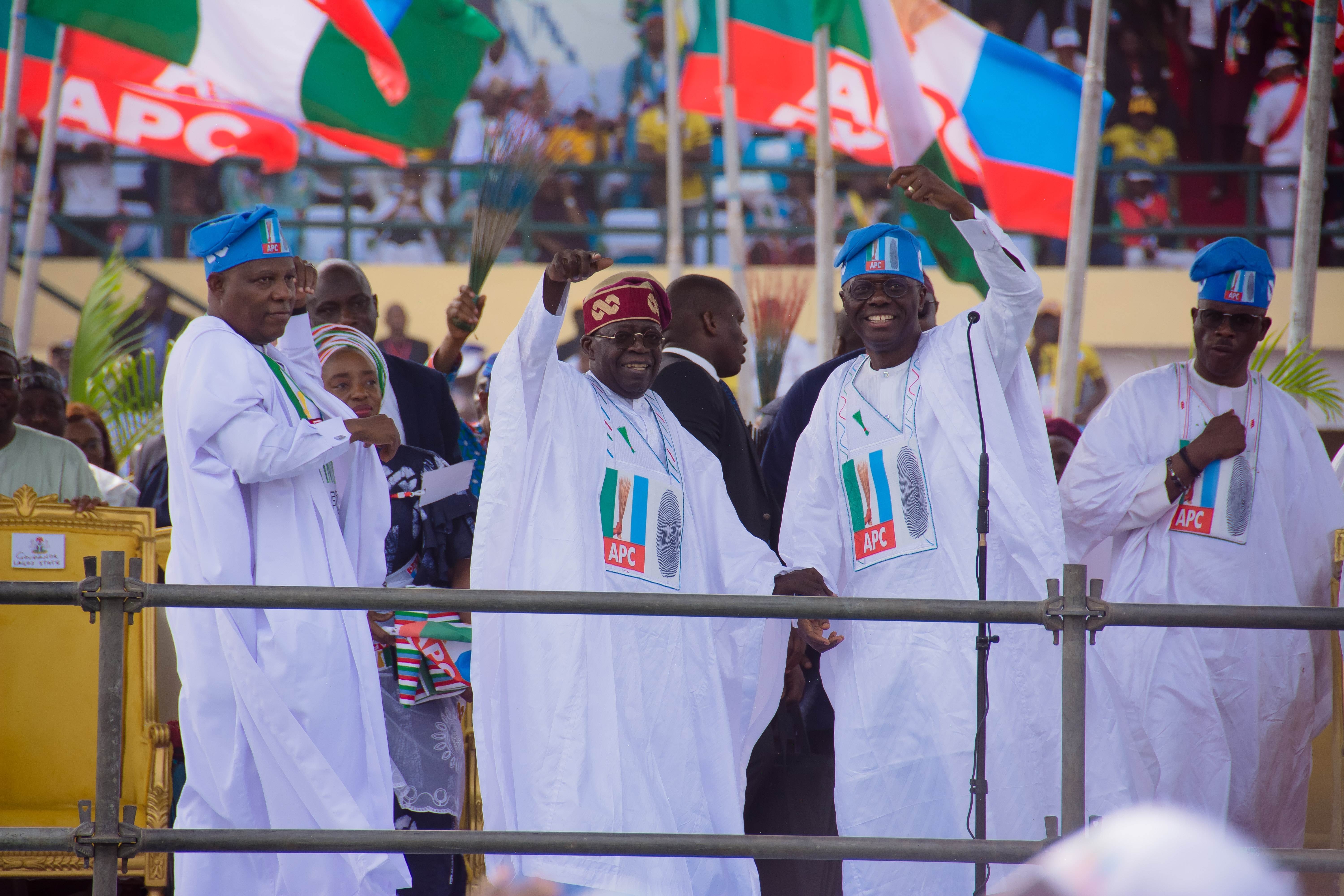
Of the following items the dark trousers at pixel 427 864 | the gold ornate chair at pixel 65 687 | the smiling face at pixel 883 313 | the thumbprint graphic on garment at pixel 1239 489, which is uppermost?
the smiling face at pixel 883 313

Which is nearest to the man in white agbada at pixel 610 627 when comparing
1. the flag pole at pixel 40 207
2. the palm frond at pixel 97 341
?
the palm frond at pixel 97 341

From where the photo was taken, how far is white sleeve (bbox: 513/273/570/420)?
4.07 meters

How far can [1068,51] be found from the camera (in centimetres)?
1257

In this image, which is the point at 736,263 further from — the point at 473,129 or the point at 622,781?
the point at 622,781

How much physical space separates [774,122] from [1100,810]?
6.95 m

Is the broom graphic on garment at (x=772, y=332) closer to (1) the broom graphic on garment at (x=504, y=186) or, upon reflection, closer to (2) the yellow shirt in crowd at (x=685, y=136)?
(1) the broom graphic on garment at (x=504, y=186)

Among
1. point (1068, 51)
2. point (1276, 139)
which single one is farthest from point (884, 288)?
point (1276, 139)

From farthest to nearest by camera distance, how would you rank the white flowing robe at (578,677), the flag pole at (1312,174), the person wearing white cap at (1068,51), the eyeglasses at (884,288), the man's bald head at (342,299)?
the person wearing white cap at (1068,51)
the flag pole at (1312,174)
the man's bald head at (342,299)
the eyeglasses at (884,288)
the white flowing robe at (578,677)

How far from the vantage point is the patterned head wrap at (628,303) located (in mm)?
4309

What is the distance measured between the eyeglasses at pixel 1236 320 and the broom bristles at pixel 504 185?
2.42 meters

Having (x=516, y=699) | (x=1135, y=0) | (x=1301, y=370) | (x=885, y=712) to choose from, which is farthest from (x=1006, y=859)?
(x=1135, y=0)

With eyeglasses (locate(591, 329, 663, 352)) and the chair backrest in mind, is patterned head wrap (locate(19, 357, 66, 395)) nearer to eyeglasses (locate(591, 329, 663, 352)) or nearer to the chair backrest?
the chair backrest

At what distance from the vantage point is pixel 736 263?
960 cm

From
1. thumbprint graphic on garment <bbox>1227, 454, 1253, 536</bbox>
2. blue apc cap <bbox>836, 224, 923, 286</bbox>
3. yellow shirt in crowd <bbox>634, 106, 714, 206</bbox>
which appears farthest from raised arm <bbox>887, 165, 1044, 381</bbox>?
yellow shirt in crowd <bbox>634, 106, 714, 206</bbox>
